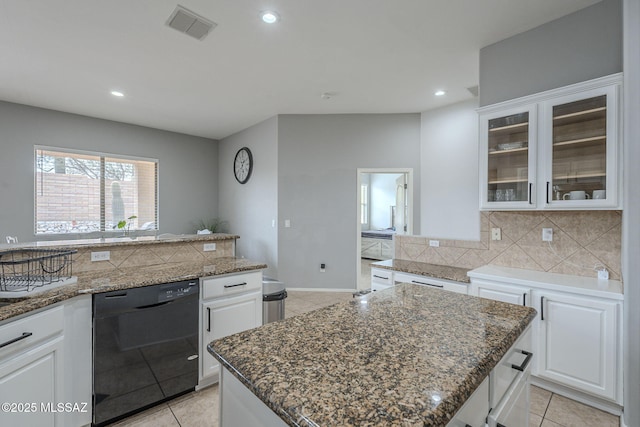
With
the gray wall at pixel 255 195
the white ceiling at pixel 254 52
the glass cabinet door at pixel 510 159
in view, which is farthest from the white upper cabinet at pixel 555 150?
the gray wall at pixel 255 195

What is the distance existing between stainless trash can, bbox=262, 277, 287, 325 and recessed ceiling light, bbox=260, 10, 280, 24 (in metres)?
2.36

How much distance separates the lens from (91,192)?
4984 mm

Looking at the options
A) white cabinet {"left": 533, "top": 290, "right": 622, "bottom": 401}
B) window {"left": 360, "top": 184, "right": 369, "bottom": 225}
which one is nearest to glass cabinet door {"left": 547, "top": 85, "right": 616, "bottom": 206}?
white cabinet {"left": 533, "top": 290, "right": 622, "bottom": 401}

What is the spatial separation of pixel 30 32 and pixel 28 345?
268 cm

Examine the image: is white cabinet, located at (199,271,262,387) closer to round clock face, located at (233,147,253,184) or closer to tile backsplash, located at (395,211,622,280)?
tile backsplash, located at (395,211,622,280)

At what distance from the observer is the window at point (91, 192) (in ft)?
14.9

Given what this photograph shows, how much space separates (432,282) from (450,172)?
220 centimetres

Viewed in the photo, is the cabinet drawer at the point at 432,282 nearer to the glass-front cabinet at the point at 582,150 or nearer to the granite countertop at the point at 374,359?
the glass-front cabinet at the point at 582,150

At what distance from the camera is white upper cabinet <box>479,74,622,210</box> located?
6.47 ft

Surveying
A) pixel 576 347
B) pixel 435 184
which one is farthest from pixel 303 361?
pixel 435 184

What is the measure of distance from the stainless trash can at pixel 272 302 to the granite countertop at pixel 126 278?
0.47 metres

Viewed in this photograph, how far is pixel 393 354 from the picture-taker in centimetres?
93

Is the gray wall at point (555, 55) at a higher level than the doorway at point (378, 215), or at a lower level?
higher

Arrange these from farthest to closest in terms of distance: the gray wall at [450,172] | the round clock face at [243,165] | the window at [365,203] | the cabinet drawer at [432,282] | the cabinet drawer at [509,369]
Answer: the window at [365,203] → the round clock face at [243,165] → the gray wall at [450,172] → the cabinet drawer at [432,282] → the cabinet drawer at [509,369]
